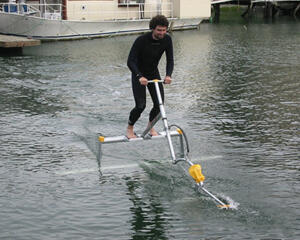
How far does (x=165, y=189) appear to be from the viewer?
648cm

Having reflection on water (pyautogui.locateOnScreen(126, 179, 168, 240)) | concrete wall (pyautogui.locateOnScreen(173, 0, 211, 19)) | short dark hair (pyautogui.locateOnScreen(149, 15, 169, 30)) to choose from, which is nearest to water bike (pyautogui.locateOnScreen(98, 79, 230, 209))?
Result: reflection on water (pyautogui.locateOnScreen(126, 179, 168, 240))

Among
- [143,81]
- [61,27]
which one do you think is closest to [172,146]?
[143,81]

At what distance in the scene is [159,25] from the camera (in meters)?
6.73

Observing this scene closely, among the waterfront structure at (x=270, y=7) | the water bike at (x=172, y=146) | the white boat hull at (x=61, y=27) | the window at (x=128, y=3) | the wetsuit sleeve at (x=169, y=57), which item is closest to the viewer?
the water bike at (x=172, y=146)

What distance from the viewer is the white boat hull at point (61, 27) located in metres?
26.5

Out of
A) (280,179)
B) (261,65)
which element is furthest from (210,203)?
(261,65)

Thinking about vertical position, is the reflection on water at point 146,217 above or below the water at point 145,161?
below

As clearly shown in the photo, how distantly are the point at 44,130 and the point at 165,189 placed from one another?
3.53 metres

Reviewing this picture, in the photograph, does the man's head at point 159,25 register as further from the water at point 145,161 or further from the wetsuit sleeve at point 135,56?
the water at point 145,161

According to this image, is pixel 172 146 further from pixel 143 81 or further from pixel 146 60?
pixel 146 60

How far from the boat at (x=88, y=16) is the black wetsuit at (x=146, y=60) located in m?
18.6

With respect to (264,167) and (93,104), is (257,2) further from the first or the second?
(264,167)

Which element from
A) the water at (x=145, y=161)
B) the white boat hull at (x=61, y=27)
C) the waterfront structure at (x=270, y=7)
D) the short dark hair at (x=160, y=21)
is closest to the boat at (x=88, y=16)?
the white boat hull at (x=61, y=27)

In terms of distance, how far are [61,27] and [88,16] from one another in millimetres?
2528
